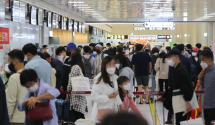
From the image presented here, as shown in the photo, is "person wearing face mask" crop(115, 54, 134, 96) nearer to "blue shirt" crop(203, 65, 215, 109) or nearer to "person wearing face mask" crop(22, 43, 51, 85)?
"blue shirt" crop(203, 65, 215, 109)

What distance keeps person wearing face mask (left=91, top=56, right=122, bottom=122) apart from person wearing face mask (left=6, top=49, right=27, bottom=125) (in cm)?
101

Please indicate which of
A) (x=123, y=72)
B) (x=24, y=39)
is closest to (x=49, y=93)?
(x=123, y=72)

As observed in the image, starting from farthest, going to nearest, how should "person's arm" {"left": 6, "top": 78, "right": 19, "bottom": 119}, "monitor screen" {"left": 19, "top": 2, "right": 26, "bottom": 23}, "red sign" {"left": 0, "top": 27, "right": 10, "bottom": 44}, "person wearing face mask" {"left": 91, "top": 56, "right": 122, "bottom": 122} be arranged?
"monitor screen" {"left": 19, "top": 2, "right": 26, "bottom": 23}, "red sign" {"left": 0, "top": 27, "right": 10, "bottom": 44}, "person wearing face mask" {"left": 91, "top": 56, "right": 122, "bottom": 122}, "person's arm" {"left": 6, "top": 78, "right": 19, "bottom": 119}

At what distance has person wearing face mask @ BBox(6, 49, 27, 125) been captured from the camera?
13.2 ft

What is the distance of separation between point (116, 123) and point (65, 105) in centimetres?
535

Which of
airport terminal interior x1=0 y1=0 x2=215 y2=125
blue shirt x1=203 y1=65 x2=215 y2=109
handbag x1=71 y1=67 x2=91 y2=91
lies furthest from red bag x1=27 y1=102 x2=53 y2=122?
blue shirt x1=203 y1=65 x2=215 y2=109

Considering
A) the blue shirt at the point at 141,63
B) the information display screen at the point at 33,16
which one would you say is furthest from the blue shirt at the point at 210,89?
the information display screen at the point at 33,16

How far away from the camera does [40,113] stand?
3.52 meters

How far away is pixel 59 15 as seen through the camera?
64.2ft

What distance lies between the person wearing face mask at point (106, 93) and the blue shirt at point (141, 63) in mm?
4786

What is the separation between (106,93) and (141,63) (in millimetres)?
4955

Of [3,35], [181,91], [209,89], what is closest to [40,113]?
[181,91]

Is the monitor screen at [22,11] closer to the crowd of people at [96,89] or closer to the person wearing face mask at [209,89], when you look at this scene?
the crowd of people at [96,89]

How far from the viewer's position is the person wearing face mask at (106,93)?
14.0ft
